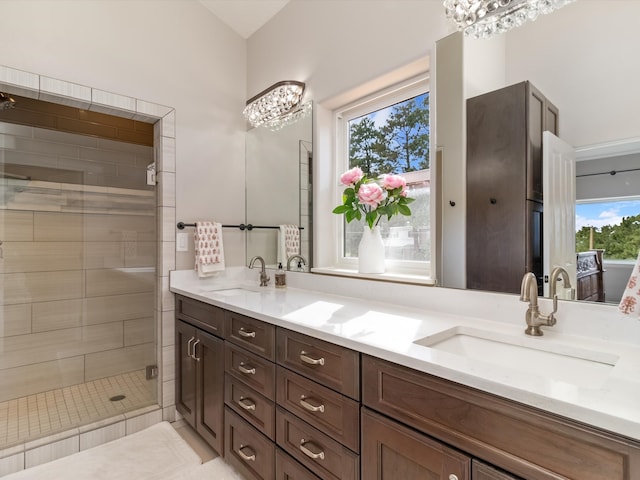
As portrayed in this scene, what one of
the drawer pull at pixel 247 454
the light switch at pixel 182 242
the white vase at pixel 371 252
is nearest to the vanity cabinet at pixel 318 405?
the drawer pull at pixel 247 454

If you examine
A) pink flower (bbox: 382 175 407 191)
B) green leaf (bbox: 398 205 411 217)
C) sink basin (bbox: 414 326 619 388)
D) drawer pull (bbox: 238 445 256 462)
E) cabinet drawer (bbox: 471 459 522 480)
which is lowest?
drawer pull (bbox: 238 445 256 462)

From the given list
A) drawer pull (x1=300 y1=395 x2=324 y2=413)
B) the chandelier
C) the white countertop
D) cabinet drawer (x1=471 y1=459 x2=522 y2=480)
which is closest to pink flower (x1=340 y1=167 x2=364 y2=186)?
the white countertop

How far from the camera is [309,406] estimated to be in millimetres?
1188

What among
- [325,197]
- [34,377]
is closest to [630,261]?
[325,197]

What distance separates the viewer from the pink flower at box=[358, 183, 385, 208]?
166 centimetres

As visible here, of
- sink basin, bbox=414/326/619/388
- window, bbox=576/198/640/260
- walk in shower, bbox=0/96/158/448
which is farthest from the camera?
walk in shower, bbox=0/96/158/448

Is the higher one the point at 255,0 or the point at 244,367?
the point at 255,0

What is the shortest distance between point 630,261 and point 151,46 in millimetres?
2692

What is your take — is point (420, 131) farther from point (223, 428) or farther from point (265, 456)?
point (223, 428)

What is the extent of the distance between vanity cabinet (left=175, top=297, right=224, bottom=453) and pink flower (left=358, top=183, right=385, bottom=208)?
905 mm

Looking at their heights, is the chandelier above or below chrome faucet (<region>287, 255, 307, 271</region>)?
above

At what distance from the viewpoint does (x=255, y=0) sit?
2.37 m

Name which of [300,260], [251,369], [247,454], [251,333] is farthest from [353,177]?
[247,454]

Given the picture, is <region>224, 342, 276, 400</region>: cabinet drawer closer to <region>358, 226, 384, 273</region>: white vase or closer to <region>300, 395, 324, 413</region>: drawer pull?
<region>300, 395, 324, 413</region>: drawer pull
